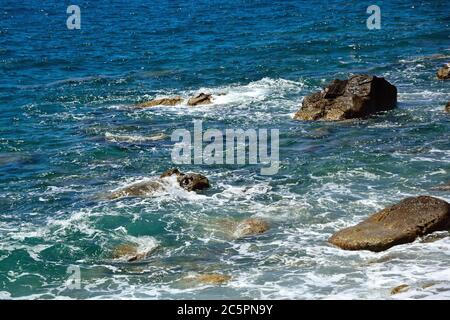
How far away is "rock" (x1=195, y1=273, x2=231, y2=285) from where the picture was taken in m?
17.5

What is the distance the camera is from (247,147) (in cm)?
2838

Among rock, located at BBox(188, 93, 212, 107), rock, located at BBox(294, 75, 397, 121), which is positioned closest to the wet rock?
rock, located at BBox(294, 75, 397, 121)

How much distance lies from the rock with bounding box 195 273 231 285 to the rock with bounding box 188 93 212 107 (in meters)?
18.0

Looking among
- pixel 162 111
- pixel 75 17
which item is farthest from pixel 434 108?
pixel 75 17

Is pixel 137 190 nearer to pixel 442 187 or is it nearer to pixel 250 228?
pixel 250 228

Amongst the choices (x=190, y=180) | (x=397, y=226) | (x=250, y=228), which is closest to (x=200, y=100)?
(x=190, y=180)

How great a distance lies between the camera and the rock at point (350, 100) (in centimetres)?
3052

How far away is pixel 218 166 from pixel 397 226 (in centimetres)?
907

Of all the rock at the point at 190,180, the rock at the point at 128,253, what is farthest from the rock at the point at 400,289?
the rock at the point at 190,180

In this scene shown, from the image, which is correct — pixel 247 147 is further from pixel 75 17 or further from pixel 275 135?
pixel 75 17

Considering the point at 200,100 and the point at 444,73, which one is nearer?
the point at 200,100

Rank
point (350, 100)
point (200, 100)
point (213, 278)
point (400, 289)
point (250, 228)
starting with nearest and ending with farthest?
Result: 1. point (400, 289)
2. point (213, 278)
3. point (250, 228)
4. point (350, 100)
5. point (200, 100)

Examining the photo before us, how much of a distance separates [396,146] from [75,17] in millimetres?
46921

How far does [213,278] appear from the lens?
17.6 metres
